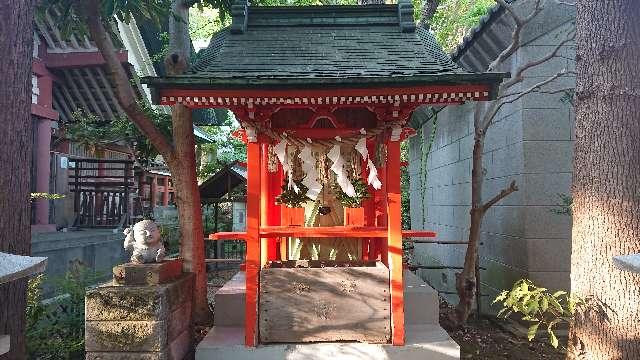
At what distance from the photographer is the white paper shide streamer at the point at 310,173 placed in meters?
6.17

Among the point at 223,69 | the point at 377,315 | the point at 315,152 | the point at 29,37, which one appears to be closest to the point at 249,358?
the point at 377,315

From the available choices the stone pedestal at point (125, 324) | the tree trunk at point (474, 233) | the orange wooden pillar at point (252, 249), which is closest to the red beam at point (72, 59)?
the orange wooden pillar at point (252, 249)

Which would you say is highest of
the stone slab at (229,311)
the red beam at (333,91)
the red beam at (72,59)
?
the red beam at (72,59)

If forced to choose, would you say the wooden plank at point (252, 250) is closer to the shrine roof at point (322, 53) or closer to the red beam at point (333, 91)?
the red beam at point (333, 91)

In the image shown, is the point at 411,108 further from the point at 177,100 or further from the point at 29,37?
the point at 29,37

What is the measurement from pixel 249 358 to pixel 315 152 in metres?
3.01

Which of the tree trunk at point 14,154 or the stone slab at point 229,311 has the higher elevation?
the tree trunk at point 14,154

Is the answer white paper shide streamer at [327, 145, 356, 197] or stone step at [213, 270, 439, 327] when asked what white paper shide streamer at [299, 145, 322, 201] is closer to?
white paper shide streamer at [327, 145, 356, 197]

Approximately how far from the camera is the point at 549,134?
738cm

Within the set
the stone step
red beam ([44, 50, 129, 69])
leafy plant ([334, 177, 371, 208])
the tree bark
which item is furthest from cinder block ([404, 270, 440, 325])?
red beam ([44, 50, 129, 69])

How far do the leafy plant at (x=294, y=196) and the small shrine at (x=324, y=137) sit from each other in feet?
0.05

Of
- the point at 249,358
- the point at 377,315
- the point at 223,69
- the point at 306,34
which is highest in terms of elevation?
the point at 306,34

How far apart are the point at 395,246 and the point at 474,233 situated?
249 cm

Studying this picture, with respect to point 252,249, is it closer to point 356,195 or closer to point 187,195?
point 356,195
